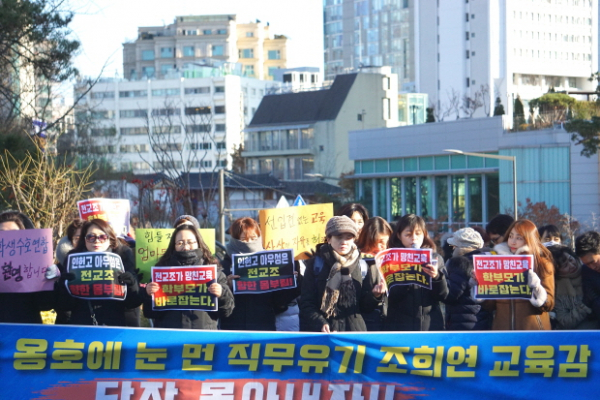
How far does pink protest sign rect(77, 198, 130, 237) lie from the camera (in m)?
10.0

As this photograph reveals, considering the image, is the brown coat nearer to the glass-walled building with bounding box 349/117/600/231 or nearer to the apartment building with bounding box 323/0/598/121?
the glass-walled building with bounding box 349/117/600/231

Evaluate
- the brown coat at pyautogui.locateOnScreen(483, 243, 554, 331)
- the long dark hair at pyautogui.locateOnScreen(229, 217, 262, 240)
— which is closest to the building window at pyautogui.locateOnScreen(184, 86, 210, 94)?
the long dark hair at pyautogui.locateOnScreen(229, 217, 262, 240)

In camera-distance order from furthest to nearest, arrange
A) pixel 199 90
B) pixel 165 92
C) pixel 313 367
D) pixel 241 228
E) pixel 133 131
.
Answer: pixel 133 131 → pixel 165 92 → pixel 199 90 → pixel 241 228 → pixel 313 367

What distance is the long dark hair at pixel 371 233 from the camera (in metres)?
7.36

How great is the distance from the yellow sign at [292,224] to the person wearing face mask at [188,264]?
184 cm

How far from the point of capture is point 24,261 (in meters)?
6.95

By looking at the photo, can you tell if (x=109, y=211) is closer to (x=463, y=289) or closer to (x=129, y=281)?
(x=129, y=281)

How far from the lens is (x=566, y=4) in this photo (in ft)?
354

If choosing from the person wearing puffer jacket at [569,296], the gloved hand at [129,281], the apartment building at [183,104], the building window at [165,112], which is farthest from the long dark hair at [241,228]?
the apartment building at [183,104]

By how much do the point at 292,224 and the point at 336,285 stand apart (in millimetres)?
2408

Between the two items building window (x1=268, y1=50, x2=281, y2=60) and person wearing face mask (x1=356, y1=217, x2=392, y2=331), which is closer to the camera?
person wearing face mask (x1=356, y1=217, x2=392, y2=331)

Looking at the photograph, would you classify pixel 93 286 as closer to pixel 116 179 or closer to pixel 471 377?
pixel 471 377

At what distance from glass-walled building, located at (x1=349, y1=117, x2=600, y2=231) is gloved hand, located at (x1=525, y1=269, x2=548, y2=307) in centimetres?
3635

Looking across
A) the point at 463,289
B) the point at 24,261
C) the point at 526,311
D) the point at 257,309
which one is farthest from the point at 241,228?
the point at 526,311
